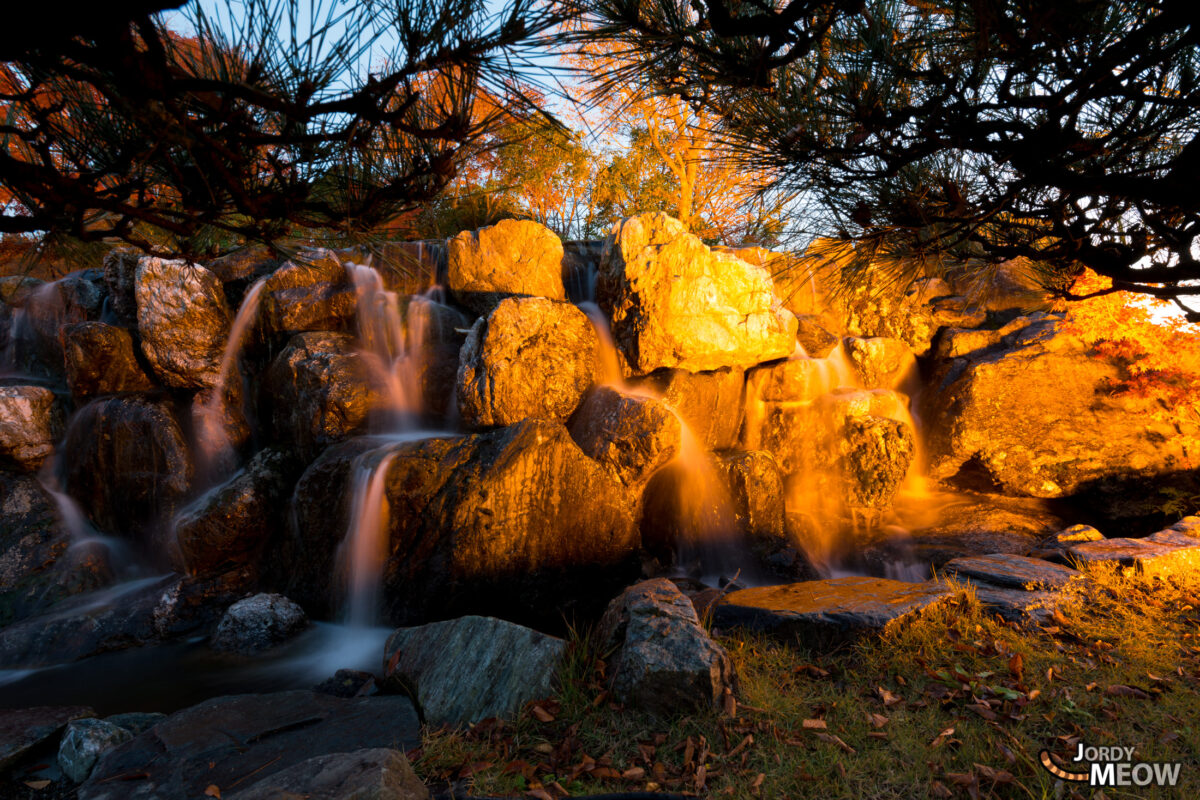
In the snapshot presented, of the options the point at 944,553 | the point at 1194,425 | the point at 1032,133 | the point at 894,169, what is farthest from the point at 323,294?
the point at 1194,425

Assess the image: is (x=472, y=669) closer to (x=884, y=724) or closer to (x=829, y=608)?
(x=884, y=724)

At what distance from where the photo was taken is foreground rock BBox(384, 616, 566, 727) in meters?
3.60

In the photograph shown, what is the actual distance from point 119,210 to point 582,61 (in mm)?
2282

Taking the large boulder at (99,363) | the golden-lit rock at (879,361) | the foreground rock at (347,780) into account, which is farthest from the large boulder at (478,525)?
the golden-lit rock at (879,361)

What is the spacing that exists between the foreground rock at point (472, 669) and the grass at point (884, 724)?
0.16 meters

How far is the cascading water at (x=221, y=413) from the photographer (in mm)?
8898

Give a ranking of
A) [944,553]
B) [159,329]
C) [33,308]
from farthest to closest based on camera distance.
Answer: [33,308]
[159,329]
[944,553]

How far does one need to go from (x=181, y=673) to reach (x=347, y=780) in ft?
16.6

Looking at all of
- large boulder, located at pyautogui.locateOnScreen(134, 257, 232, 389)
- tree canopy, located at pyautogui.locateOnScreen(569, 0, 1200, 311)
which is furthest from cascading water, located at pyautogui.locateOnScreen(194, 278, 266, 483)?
tree canopy, located at pyautogui.locateOnScreen(569, 0, 1200, 311)

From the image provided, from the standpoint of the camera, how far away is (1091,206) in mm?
3936

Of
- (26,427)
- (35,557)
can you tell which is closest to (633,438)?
(35,557)

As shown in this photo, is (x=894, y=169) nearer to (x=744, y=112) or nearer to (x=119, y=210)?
(x=744, y=112)

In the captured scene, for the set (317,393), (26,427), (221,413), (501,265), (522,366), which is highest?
(501,265)

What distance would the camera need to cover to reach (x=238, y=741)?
11.1 ft
